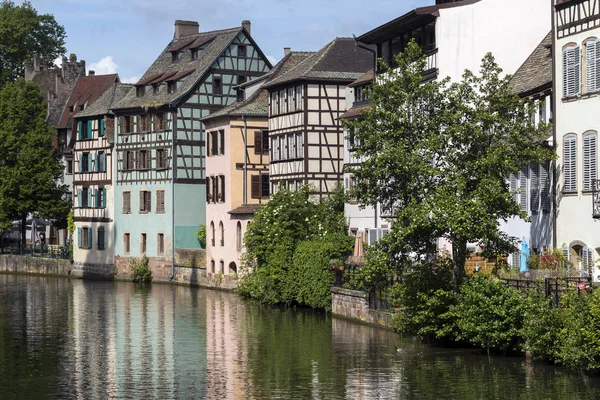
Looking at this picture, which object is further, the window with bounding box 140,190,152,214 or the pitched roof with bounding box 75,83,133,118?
the pitched roof with bounding box 75,83,133,118

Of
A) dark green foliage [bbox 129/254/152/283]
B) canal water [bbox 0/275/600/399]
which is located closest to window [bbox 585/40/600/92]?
canal water [bbox 0/275/600/399]

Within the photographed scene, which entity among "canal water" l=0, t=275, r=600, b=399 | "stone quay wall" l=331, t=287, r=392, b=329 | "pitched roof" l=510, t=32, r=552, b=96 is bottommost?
"canal water" l=0, t=275, r=600, b=399

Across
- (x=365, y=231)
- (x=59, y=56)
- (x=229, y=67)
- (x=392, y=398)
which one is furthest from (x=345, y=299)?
(x=59, y=56)

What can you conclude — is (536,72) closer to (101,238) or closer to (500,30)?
(500,30)

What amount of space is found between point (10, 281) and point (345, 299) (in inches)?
1319

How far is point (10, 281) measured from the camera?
7350 cm

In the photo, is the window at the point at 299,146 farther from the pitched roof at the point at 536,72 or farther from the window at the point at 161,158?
the pitched roof at the point at 536,72

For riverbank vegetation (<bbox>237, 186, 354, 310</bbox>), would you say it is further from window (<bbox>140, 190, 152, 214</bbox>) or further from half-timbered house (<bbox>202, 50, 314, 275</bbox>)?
window (<bbox>140, 190, 152, 214</bbox>)

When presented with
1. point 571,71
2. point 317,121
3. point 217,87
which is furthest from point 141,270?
point 571,71

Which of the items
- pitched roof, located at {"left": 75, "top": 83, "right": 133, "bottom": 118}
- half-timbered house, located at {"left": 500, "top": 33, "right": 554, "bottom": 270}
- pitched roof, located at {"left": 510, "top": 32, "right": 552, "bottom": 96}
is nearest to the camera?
half-timbered house, located at {"left": 500, "top": 33, "right": 554, "bottom": 270}

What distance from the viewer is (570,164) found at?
36656 mm

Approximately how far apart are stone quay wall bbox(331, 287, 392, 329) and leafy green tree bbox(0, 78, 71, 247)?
3860 centimetres

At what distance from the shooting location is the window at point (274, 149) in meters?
63.7

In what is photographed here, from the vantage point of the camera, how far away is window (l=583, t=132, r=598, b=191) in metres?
35.3
